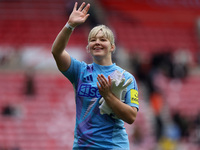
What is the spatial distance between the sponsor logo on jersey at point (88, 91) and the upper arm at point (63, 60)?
21 cm

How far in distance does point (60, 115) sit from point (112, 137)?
9053 millimetres

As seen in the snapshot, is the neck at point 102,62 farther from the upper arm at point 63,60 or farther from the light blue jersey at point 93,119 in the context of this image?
the upper arm at point 63,60

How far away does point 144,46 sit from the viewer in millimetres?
15414

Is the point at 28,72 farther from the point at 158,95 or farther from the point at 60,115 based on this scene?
the point at 158,95

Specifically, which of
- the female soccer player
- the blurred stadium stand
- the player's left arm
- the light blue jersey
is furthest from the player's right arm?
the blurred stadium stand

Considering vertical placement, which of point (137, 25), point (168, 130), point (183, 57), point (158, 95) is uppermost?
point (137, 25)

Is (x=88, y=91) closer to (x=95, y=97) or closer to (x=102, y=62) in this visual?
(x=95, y=97)

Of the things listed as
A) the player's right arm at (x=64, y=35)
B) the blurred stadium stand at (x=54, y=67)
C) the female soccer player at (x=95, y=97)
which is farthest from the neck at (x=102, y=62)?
the blurred stadium stand at (x=54, y=67)

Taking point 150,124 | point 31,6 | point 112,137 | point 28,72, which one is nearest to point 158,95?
point 150,124

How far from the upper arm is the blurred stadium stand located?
26.7ft

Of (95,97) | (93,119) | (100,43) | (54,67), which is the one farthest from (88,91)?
(54,67)

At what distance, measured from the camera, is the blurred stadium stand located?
1209cm

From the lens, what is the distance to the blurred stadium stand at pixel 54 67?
12.1m

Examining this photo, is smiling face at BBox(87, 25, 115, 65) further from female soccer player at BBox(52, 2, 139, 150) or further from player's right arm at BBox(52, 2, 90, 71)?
player's right arm at BBox(52, 2, 90, 71)
